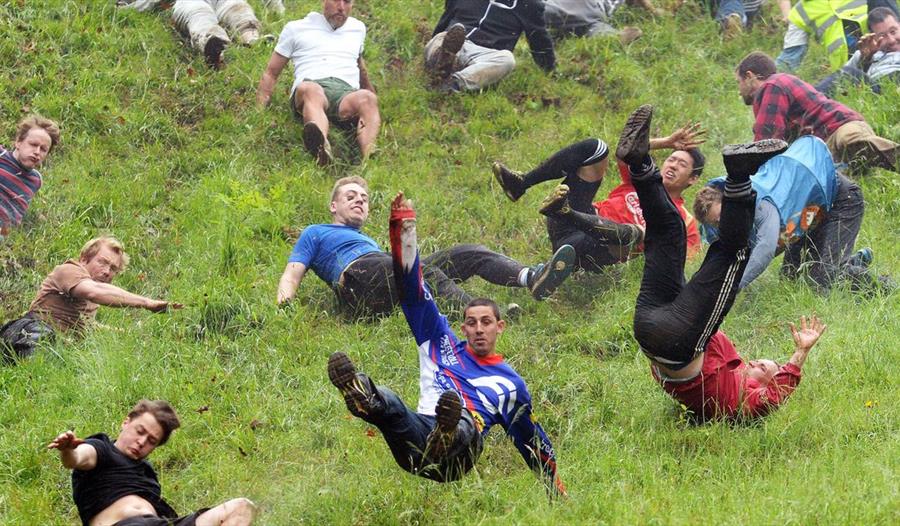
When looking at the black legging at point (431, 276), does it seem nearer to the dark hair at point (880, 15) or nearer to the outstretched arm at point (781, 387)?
the outstretched arm at point (781, 387)

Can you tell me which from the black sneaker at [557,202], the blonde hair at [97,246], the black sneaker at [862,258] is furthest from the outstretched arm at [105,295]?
the black sneaker at [862,258]

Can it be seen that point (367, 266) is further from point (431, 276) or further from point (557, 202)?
point (557, 202)

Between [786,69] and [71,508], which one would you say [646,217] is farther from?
[786,69]

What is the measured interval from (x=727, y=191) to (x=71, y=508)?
393 cm

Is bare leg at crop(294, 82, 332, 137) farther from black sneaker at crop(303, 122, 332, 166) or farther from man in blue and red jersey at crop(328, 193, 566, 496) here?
man in blue and red jersey at crop(328, 193, 566, 496)

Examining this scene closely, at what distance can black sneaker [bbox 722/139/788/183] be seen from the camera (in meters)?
6.07

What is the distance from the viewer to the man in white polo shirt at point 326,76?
1075 centimetres

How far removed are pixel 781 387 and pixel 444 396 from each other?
2249mm

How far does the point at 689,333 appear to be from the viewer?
632cm

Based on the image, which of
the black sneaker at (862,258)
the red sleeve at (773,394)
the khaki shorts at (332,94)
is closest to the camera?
the red sleeve at (773,394)

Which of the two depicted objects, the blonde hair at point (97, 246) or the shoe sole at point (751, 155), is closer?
the shoe sole at point (751, 155)

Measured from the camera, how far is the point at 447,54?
11602 mm

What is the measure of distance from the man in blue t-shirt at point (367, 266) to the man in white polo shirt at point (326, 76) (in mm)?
1746

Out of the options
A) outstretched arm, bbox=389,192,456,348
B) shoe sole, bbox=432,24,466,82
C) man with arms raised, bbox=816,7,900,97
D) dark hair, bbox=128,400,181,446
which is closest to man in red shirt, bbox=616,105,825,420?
outstretched arm, bbox=389,192,456,348
